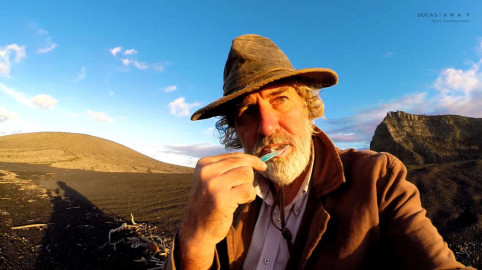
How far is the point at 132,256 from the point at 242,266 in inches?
95.9

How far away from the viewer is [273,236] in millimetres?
1848

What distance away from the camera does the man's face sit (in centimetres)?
190

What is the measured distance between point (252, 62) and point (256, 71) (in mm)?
105

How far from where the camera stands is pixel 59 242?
13.6ft

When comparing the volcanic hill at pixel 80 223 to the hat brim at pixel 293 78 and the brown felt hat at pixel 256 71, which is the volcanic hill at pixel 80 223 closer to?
the hat brim at pixel 293 78

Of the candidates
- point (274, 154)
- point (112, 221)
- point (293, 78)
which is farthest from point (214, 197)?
point (112, 221)

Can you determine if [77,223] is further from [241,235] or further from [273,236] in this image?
[273,236]

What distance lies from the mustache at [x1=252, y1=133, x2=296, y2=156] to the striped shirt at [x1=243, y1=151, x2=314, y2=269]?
28 cm

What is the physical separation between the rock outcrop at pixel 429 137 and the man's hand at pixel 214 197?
730 cm

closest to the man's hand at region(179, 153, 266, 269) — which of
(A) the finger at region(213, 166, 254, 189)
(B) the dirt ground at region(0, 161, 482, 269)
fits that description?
(A) the finger at region(213, 166, 254, 189)

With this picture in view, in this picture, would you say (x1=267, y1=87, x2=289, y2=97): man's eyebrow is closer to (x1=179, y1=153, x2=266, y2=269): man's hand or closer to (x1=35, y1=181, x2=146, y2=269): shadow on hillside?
(x1=179, y1=153, x2=266, y2=269): man's hand

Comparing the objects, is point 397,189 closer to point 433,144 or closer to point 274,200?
point 274,200

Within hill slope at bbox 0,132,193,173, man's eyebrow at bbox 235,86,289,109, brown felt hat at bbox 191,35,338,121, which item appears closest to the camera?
brown felt hat at bbox 191,35,338,121

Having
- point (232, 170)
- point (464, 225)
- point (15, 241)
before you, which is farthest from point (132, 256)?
point (464, 225)
